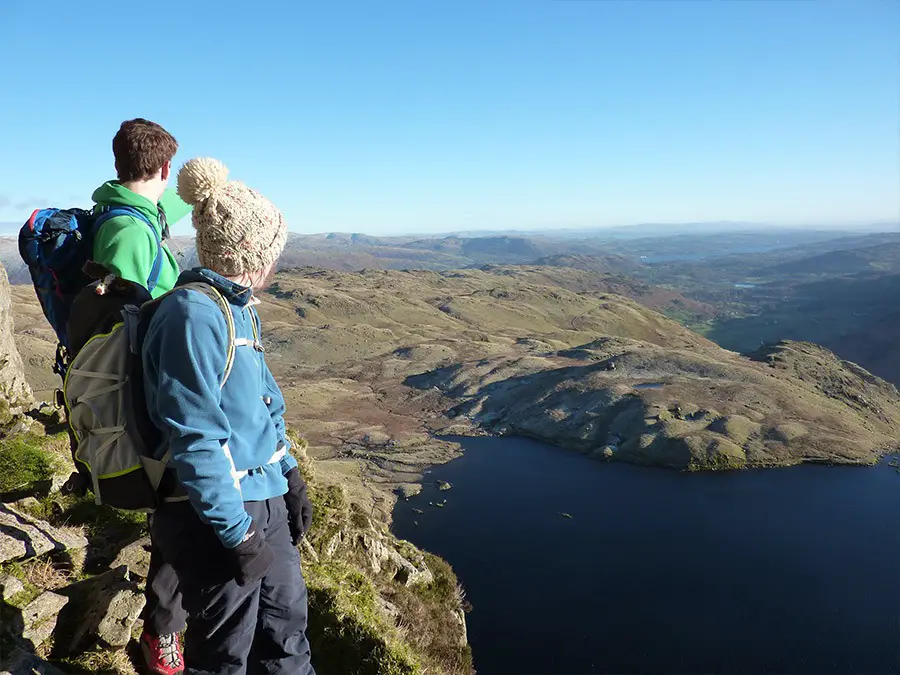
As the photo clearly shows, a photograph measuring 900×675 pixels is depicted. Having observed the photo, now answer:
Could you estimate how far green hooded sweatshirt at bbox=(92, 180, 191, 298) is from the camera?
4234 millimetres

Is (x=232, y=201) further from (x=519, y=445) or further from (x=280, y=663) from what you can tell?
(x=519, y=445)

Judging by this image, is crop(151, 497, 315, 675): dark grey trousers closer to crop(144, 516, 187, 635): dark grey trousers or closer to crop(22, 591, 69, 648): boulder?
crop(144, 516, 187, 635): dark grey trousers

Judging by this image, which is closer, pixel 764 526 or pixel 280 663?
pixel 280 663

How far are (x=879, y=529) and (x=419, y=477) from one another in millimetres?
56441

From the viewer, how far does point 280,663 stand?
4285 mm

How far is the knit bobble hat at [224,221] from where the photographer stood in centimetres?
381

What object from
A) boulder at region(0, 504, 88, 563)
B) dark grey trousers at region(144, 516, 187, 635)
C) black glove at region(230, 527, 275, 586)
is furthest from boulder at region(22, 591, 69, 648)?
black glove at region(230, 527, 275, 586)

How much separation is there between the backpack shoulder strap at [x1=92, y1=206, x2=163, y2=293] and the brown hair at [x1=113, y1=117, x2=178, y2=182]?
284mm

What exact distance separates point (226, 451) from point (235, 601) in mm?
1181

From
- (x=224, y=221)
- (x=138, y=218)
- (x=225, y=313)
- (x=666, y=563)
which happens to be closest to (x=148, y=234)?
(x=138, y=218)

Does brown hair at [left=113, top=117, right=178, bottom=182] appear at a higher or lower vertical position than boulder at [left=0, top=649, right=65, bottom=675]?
higher

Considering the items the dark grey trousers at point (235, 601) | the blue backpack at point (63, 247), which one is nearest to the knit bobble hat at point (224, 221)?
the blue backpack at point (63, 247)

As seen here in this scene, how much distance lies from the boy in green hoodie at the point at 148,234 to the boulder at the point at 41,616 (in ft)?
3.70

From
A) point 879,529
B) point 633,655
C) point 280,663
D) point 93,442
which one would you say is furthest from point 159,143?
point 879,529
